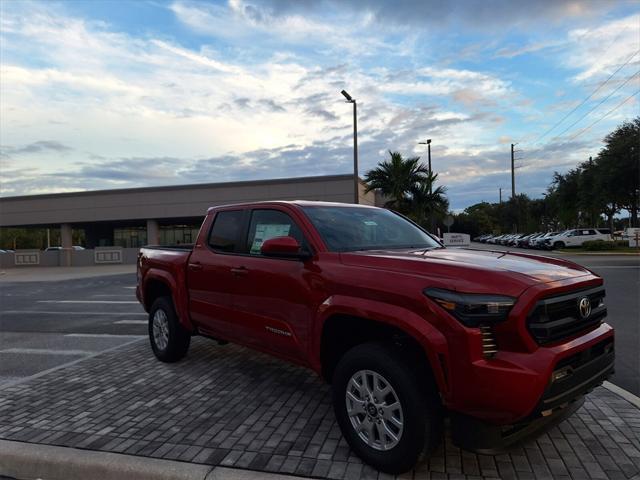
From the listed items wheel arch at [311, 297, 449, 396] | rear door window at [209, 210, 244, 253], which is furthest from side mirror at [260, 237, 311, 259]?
rear door window at [209, 210, 244, 253]

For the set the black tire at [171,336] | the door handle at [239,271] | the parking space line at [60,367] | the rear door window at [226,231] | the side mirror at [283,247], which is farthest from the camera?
the black tire at [171,336]

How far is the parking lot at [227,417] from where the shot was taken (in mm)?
→ 3400

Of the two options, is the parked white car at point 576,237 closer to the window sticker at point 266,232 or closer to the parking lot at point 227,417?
the parking lot at point 227,417

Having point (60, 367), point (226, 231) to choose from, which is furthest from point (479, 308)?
point (60, 367)

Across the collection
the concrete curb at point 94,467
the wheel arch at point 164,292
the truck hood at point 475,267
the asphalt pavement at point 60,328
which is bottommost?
the asphalt pavement at point 60,328

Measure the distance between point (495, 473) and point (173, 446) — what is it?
2305 mm

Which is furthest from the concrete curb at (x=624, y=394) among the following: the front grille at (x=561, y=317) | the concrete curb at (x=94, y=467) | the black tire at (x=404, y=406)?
the concrete curb at (x=94, y=467)

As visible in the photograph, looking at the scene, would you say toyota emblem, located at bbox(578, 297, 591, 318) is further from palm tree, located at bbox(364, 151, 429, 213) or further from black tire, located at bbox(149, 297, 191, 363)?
palm tree, located at bbox(364, 151, 429, 213)

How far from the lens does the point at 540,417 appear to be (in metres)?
2.91

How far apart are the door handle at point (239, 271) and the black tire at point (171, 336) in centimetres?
Result: 152

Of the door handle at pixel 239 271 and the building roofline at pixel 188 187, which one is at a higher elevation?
the building roofline at pixel 188 187

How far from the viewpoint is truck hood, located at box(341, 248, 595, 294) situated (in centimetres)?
299

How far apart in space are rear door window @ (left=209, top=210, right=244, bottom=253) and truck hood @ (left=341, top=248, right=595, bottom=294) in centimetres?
166

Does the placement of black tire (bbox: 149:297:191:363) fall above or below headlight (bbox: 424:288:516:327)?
below
